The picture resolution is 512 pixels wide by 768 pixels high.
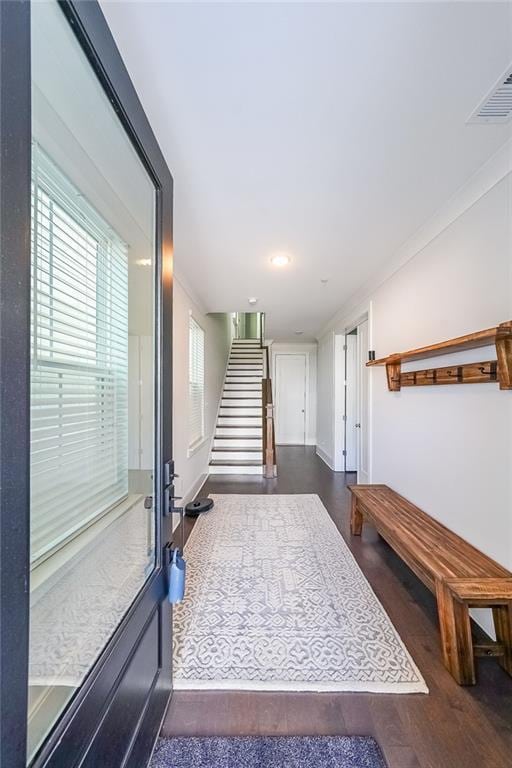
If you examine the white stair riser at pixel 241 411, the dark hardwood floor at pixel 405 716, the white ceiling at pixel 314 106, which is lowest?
the dark hardwood floor at pixel 405 716

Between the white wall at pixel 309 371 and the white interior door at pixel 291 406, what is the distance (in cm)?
9

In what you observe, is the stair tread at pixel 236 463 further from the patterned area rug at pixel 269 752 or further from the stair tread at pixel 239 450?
the patterned area rug at pixel 269 752

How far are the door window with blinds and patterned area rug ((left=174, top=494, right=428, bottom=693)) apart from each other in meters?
0.81

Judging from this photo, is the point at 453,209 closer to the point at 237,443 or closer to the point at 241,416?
Result: the point at 237,443

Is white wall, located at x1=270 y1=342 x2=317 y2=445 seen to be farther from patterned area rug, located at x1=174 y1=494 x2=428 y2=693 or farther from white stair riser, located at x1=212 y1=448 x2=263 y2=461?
patterned area rug, located at x1=174 y1=494 x2=428 y2=693

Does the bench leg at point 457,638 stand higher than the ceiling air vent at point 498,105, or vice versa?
the ceiling air vent at point 498,105

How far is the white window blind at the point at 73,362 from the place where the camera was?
810 mm

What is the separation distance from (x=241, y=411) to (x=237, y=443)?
89 cm

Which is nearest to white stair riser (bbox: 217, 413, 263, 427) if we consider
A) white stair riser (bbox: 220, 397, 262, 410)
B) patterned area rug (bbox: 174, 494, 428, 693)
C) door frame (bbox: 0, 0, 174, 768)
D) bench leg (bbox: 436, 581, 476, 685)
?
white stair riser (bbox: 220, 397, 262, 410)

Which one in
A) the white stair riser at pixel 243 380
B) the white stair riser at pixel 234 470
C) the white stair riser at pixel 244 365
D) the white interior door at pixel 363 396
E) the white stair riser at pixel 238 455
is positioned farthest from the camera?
the white stair riser at pixel 244 365

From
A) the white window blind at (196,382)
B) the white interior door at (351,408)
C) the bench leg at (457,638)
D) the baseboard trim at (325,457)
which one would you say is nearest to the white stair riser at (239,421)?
the white window blind at (196,382)

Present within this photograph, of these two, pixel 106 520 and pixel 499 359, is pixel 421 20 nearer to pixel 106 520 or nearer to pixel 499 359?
pixel 499 359

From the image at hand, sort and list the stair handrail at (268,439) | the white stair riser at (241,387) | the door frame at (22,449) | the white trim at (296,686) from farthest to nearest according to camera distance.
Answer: the white stair riser at (241,387) < the stair handrail at (268,439) < the white trim at (296,686) < the door frame at (22,449)

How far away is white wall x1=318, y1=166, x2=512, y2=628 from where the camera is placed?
166 centimetres
